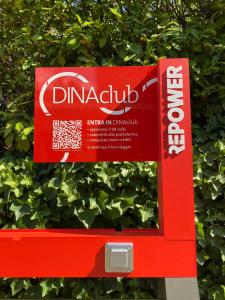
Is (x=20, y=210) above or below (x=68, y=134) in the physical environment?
below

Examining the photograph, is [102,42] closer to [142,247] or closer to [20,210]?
[20,210]

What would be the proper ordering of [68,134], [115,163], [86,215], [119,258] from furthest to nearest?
[115,163]
[86,215]
[68,134]
[119,258]

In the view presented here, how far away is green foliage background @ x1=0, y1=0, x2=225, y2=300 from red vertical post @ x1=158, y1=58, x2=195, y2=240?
2.25ft

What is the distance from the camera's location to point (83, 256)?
9.23 feet

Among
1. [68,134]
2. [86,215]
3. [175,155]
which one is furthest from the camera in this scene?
[86,215]

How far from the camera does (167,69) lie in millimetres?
2924

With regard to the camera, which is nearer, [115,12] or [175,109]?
[175,109]

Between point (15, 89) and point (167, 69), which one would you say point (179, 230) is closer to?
point (167, 69)

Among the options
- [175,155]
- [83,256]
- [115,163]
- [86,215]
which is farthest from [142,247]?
[115,163]

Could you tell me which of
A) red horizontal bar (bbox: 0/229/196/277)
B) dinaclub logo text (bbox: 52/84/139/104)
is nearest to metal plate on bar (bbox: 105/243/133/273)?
red horizontal bar (bbox: 0/229/196/277)

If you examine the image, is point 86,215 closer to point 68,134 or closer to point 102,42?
point 68,134

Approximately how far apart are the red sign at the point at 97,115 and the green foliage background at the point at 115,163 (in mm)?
597

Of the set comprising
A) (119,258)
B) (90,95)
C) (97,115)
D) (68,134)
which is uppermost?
(90,95)

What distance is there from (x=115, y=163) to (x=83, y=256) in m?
1.11
